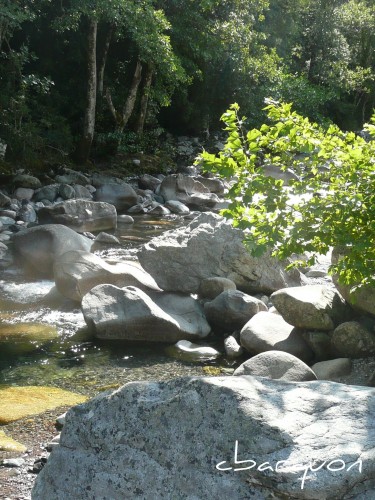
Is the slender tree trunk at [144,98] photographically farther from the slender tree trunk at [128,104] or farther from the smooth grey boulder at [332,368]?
the smooth grey boulder at [332,368]

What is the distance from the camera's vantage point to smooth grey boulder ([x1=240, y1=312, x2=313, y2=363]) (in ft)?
24.5

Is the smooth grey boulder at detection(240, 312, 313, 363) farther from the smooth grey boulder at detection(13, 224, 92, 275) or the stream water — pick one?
the smooth grey boulder at detection(13, 224, 92, 275)

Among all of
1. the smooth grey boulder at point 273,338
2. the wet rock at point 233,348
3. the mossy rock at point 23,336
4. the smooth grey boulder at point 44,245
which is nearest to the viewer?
the smooth grey boulder at point 273,338

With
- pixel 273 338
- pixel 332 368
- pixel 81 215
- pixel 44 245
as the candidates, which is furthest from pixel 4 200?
pixel 332 368

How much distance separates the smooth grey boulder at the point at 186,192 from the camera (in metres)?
19.0

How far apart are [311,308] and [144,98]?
1719cm

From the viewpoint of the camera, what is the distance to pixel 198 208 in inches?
739

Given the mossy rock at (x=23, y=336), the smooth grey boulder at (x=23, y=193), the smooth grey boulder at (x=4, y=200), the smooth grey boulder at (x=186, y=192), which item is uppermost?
the smooth grey boulder at (x=186, y=192)

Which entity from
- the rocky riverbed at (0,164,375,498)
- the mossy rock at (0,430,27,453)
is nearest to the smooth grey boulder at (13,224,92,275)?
the rocky riverbed at (0,164,375,498)

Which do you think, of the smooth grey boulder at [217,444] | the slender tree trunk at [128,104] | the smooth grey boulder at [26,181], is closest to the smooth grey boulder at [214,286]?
the smooth grey boulder at [217,444]

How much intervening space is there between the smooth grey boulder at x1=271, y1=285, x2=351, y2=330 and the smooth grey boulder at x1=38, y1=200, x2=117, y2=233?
7642 millimetres

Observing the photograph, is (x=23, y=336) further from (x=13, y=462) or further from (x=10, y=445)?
(x=13, y=462)

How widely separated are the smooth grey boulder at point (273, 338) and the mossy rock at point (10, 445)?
10.0 feet

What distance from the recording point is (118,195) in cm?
1797
